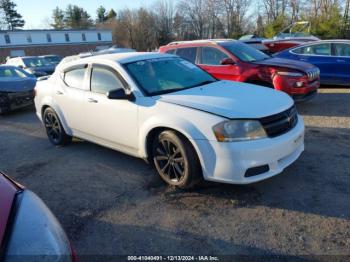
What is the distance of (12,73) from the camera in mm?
10188

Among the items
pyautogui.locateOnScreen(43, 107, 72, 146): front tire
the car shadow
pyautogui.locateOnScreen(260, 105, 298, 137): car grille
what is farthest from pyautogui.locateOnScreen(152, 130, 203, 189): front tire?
the car shadow

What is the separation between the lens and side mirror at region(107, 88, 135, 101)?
3.91 metres

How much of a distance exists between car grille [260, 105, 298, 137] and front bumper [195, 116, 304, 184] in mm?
75

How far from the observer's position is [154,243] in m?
2.90

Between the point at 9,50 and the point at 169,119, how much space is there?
49433 mm

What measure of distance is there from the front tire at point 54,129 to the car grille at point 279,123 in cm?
369

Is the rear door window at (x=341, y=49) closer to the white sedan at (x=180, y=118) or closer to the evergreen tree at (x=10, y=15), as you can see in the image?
the white sedan at (x=180, y=118)

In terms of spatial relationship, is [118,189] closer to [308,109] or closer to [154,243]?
[154,243]

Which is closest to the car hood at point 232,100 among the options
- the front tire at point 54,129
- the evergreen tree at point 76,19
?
the front tire at point 54,129

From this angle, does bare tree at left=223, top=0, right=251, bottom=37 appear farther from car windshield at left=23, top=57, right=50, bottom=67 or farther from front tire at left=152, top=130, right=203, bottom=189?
front tire at left=152, top=130, right=203, bottom=189

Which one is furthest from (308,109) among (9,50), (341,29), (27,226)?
(9,50)

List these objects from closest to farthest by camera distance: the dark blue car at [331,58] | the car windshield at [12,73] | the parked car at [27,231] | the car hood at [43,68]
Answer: the parked car at [27,231] < the dark blue car at [331,58] < the car windshield at [12,73] < the car hood at [43,68]

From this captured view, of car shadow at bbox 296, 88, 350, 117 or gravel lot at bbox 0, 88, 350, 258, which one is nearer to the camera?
gravel lot at bbox 0, 88, 350, 258

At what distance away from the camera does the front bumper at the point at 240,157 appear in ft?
10.5
